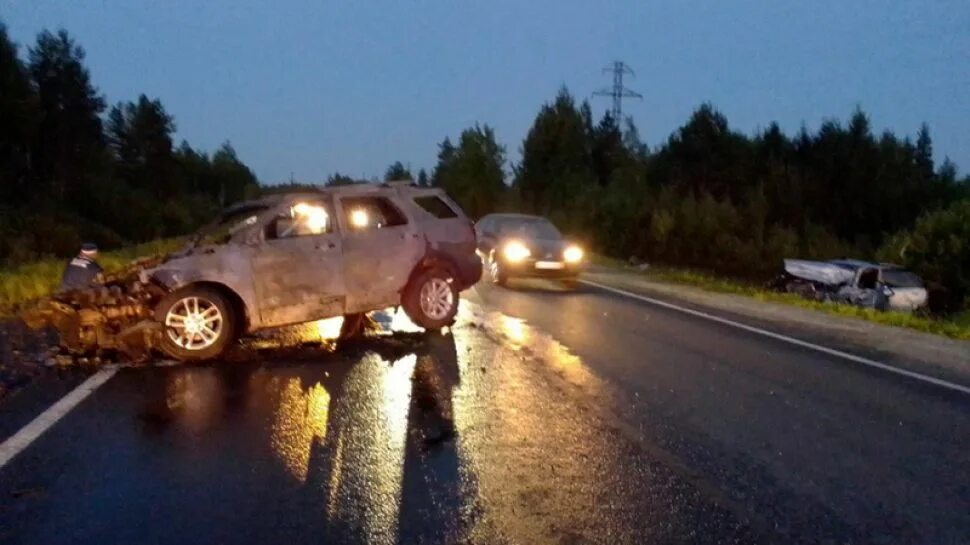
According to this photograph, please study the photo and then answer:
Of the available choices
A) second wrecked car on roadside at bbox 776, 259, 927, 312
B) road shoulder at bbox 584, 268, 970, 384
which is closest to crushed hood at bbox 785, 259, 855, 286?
second wrecked car on roadside at bbox 776, 259, 927, 312

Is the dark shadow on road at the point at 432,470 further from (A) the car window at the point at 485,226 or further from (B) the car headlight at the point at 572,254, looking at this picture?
(A) the car window at the point at 485,226

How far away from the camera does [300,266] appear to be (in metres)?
11.2

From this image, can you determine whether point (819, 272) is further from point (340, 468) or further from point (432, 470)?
point (340, 468)

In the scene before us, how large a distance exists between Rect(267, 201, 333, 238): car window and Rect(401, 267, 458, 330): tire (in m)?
1.35

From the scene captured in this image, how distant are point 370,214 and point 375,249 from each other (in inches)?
21.5

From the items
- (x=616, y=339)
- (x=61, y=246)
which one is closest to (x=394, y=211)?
(x=616, y=339)

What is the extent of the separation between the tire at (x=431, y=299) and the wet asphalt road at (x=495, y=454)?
1352mm

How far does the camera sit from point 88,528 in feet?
17.1

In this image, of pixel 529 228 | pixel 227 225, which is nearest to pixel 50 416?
pixel 227 225

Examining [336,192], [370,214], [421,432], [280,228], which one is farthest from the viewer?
[370,214]

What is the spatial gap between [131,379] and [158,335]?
3.36 feet

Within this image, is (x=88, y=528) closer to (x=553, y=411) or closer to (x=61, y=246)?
(x=553, y=411)

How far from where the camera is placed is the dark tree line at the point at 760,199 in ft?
109

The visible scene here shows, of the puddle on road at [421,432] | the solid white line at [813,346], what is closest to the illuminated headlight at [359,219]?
the puddle on road at [421,432]
